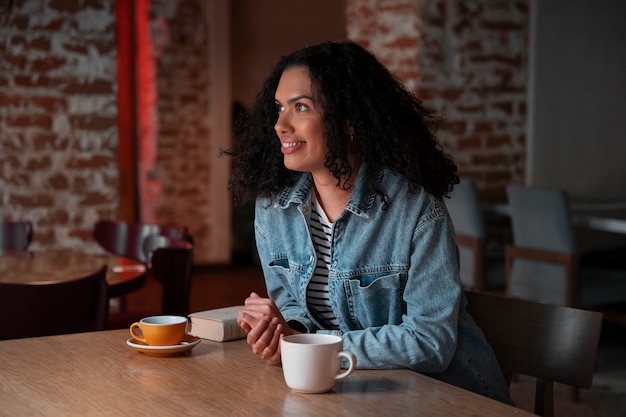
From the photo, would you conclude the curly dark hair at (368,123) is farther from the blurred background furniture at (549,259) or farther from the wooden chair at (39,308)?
the blurred background furniture at (549,259)

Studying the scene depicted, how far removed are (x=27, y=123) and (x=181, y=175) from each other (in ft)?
10.1

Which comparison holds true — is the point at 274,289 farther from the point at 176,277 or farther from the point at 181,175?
the point at 181,175

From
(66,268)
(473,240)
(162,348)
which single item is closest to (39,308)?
(162,348)

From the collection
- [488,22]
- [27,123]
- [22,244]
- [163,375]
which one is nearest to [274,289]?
[163,375]

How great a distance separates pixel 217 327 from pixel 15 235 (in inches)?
104

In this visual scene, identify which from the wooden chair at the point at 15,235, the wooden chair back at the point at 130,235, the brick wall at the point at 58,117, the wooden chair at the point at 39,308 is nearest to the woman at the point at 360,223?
the wooden chair at the point at 39,308

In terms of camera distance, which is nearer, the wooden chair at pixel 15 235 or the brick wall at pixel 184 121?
the wooden chair at pixel 15 235

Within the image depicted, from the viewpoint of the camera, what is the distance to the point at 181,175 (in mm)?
8352

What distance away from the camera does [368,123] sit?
2158mm

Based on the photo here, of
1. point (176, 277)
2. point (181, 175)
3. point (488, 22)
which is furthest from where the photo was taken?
point (181, 175)

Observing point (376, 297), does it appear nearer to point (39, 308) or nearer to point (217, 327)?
point (217, 327)

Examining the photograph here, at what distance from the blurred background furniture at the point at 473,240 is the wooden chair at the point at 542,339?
2.80m

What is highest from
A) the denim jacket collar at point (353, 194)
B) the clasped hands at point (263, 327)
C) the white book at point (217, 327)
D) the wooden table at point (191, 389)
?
the denim jacket collar at point (353, 194)

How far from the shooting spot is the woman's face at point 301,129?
2111mm
